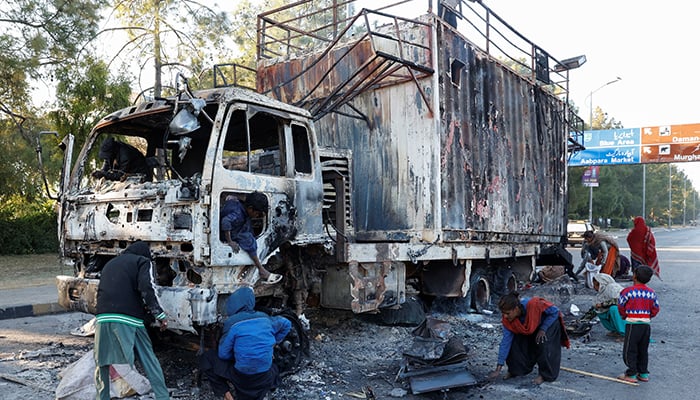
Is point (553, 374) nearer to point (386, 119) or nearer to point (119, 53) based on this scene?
point (386, 119)

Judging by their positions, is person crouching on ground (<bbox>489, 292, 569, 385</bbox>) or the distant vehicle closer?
person crouching on ground (<bbox>489, 292, 569, 385</bbox>)

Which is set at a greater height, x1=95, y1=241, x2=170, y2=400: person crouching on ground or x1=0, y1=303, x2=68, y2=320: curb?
x1=95, y1=241, x2=170, y2=400: person crouching on ground

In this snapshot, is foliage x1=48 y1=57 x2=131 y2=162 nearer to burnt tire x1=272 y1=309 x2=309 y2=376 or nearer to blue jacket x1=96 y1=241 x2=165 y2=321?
burnt tire x1=272 y1=309 x2=309 y2=376

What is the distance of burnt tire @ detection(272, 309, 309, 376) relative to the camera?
475 cm

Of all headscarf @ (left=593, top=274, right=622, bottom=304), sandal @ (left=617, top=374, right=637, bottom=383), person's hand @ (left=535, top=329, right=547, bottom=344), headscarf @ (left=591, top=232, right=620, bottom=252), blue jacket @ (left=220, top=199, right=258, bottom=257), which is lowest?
sandal @ (left=617, top=374, right=637, bottom=383)

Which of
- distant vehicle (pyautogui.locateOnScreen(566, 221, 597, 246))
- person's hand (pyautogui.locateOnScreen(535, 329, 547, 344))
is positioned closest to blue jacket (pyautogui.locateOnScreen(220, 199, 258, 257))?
person's hand (pyautogui.locateOnScreen(535, 329, 547, 344))

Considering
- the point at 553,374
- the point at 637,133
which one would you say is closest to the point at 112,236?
the point at 553,374

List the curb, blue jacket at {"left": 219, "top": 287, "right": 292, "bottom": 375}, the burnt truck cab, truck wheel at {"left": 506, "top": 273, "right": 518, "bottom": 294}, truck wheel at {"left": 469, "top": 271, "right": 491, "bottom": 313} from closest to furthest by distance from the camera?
blue jacket at {"left": 219, "top": 287, "right": 292, "bottom": 375} → the burnt truck cab → the curb → truck wheel at {"left": 469, "top": 271, "right": 491, "bottom": 313} → truck wheel at {"left": 506, "top": 273, "right": 518, "bottom": 294}

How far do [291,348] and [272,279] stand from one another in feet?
2.18

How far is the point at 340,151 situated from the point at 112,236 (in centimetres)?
275

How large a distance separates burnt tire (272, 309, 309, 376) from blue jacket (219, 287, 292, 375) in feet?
2.53

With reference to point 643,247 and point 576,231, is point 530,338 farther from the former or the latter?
point 576,231

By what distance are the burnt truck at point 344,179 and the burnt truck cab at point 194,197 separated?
16mm

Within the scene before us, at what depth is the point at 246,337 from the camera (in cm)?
381
